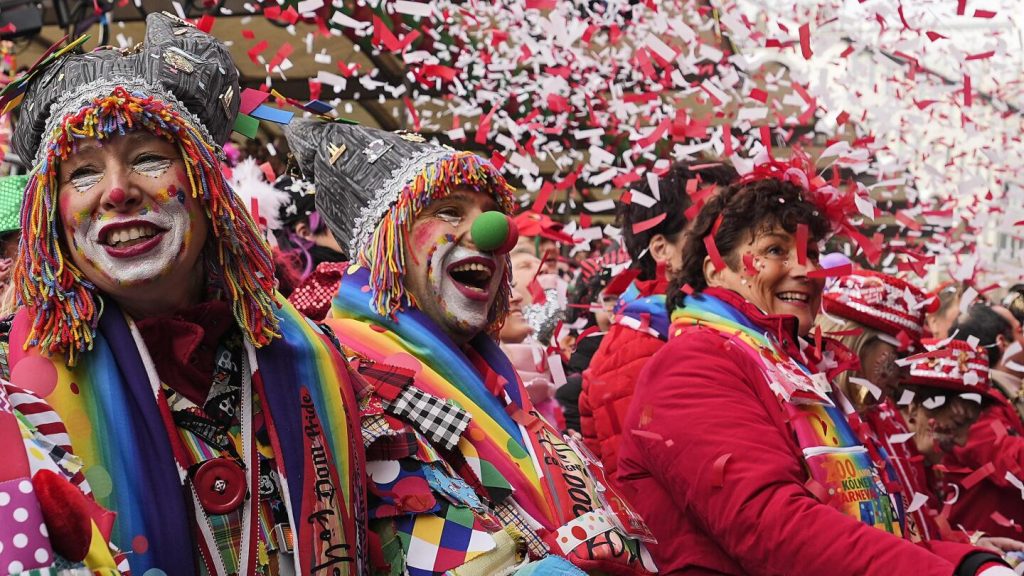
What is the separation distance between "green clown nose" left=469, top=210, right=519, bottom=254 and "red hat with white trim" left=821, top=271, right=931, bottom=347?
6.44 feet

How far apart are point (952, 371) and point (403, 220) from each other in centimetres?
300

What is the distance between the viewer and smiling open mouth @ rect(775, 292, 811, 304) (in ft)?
12.6

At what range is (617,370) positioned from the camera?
167 inches

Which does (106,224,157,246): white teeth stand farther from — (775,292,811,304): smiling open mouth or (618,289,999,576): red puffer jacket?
(775,292,811,304): smiling open mouth

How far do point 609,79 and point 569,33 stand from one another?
388 mm

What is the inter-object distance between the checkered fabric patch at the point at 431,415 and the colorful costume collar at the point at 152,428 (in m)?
0.32

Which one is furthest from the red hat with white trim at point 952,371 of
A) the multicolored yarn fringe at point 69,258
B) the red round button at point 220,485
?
the red round button at point 220,485

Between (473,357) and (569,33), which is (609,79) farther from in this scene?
(473,357)

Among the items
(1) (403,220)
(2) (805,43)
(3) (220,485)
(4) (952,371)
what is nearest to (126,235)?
(3) (220,485)

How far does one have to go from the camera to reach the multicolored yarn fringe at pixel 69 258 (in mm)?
2330

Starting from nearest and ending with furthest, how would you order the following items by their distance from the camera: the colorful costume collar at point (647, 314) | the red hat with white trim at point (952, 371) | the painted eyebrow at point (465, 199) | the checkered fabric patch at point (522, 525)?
the checkered fabric patch at point (522, 525) → the painted eyebrow at point (465, 199) → the colorful costume collar at point (647, 314) → the red hat with white trim at point (952, 371)

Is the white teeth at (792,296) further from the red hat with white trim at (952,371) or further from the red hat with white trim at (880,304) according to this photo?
the red hat with white trim at (952,371)

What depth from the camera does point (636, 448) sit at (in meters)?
3.40

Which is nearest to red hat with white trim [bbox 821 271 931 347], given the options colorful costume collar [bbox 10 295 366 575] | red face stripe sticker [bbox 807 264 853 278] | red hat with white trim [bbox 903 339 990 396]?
red hat with white trim [bbox 903 339 990 396]
